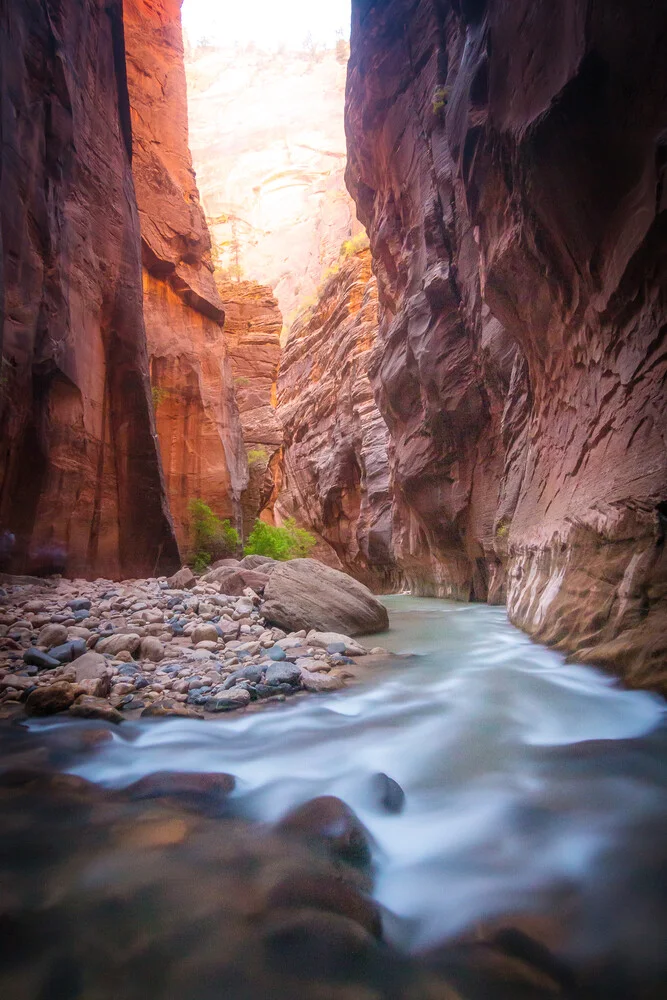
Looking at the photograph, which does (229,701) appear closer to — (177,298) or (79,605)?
(79,605)

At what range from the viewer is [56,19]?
7273mm

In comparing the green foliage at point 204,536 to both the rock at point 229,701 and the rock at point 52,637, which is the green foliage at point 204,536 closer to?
the rock at point 52,637

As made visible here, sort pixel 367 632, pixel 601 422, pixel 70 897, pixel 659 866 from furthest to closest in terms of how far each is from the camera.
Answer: pixel 367 632, pixel 601 422, pixel 659 866, pixel 70 897

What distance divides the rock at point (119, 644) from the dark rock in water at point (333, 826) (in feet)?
9.54

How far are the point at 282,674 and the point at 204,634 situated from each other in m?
1.43

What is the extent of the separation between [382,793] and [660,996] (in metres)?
1.26

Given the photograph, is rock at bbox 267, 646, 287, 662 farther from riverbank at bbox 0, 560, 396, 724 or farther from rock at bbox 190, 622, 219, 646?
rock at bbox 190, 622, 219, 646

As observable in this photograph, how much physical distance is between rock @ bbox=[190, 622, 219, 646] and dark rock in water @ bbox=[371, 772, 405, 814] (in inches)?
120

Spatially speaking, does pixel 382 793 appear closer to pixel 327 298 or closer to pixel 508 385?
pixel 508 385

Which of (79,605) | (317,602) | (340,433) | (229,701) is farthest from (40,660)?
(340,433)

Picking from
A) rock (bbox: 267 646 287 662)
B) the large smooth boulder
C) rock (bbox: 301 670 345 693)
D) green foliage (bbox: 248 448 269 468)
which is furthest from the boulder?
green foliage (bbox: 248 448 269 468)

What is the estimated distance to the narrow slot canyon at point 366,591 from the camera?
60.1 inches

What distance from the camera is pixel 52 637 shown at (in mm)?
4496

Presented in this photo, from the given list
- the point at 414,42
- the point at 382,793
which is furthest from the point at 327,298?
the point at 382,793
